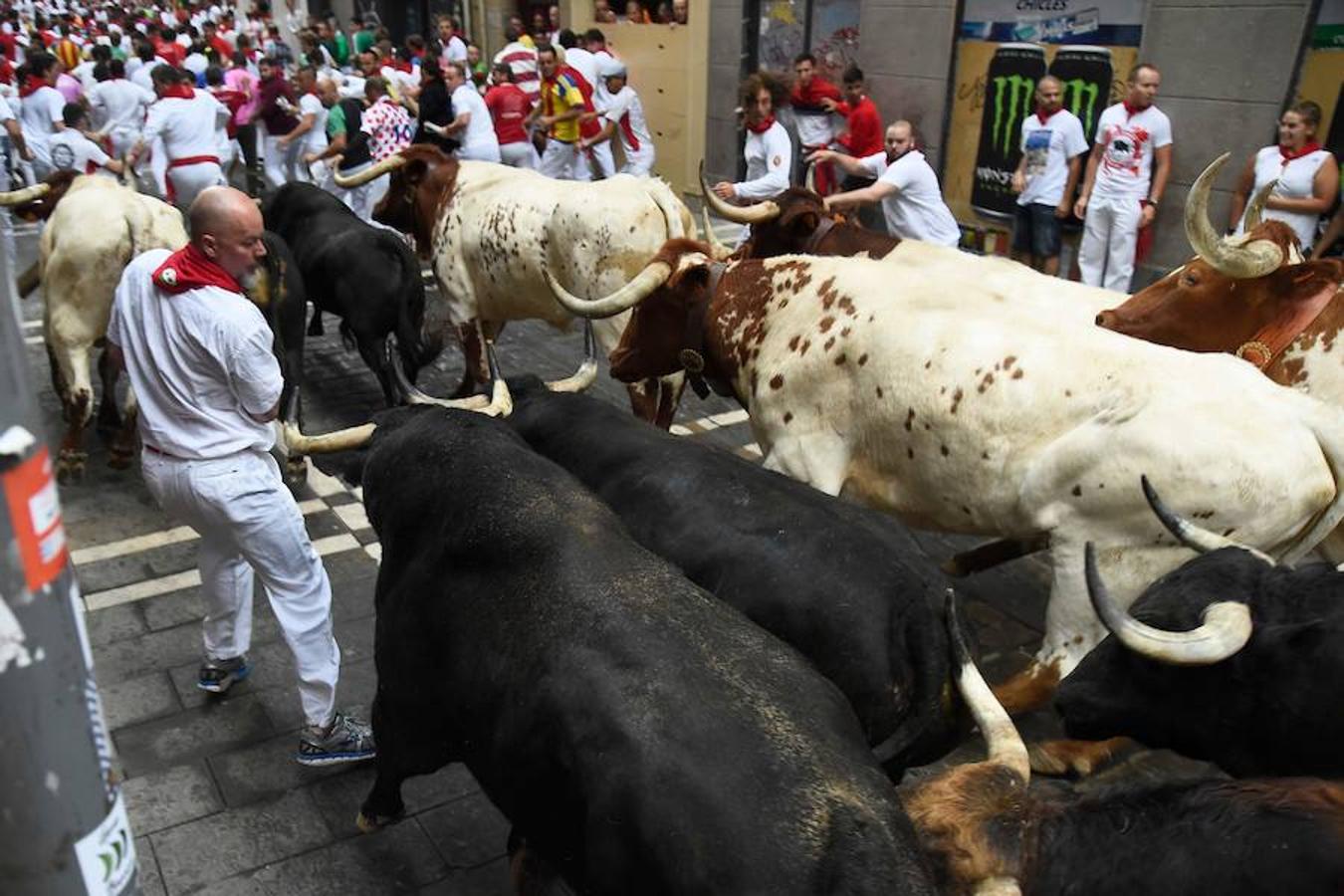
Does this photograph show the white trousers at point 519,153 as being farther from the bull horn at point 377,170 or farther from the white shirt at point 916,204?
the white shirt at point 916,204

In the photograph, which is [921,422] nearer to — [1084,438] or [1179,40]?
[1084,438]

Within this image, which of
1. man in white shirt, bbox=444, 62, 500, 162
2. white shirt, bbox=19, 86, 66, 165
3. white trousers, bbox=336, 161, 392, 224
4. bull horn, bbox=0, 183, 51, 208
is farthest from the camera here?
white shirt, bbox=19, 86, 66, 165

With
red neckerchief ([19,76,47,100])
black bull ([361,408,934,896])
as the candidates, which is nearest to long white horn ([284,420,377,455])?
black bull ([361,408,934,896])

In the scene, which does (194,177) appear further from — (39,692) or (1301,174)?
(39,692)

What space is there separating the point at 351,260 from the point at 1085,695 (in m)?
5.90

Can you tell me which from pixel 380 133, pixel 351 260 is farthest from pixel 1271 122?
pixel 380 133

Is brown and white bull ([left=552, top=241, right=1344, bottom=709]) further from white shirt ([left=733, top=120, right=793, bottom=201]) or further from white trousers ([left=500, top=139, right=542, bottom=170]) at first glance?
white trousers ([left=500, top=139, right=542, bottom=170])

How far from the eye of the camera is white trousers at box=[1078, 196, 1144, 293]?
363 inches

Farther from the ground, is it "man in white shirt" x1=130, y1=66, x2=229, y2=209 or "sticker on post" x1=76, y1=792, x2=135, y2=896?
"sticker on post" x1=76, y1=792, x2=135, y2=896

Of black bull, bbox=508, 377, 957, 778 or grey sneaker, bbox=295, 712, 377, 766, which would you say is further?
grey sneaker, bbox=295, 712, 377, 766

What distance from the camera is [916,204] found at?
827 centimetres

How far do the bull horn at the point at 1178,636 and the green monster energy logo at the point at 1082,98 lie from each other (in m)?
8.48

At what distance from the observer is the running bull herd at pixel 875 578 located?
2.40m

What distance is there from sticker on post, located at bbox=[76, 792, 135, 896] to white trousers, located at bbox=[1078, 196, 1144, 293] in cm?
903
